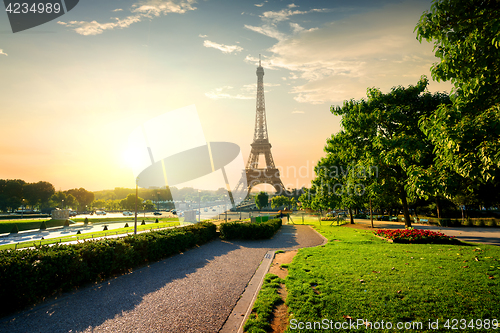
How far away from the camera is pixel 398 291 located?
609 centimetres

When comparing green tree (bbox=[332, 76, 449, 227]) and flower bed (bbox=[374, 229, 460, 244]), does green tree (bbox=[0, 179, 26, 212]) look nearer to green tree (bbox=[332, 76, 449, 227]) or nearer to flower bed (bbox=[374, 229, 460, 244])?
green tree (bbox=[332, 76, 449, 227])

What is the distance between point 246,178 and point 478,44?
5366cm

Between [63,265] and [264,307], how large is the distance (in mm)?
6082

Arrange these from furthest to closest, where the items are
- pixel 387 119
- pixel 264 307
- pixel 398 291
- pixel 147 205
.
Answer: pixel 147 205 < pixel 387 119 < pixel 398 291 < pixel 264 307

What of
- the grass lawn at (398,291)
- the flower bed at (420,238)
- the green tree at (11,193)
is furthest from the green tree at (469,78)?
the green tree at (11,193)

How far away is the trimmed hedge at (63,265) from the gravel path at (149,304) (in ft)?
1.36

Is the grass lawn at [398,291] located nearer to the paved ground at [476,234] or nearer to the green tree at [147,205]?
the paved ground at [476,234]

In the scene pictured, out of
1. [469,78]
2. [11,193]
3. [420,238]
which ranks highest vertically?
[469,78]

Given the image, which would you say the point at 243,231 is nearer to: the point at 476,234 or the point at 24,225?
the point at 476,234

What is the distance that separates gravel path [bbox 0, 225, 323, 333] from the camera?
5.22 m

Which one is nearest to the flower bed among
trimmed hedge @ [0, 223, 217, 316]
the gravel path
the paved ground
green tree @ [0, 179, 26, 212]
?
the paved ground

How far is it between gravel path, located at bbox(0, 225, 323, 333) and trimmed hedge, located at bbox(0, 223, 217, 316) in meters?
0.41

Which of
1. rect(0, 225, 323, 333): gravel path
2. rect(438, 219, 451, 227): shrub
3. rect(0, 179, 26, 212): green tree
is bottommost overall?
rect(438, 219, 451, 227): shrub

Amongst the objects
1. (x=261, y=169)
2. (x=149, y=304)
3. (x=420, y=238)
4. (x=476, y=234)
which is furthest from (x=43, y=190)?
(x=476, y=234)
